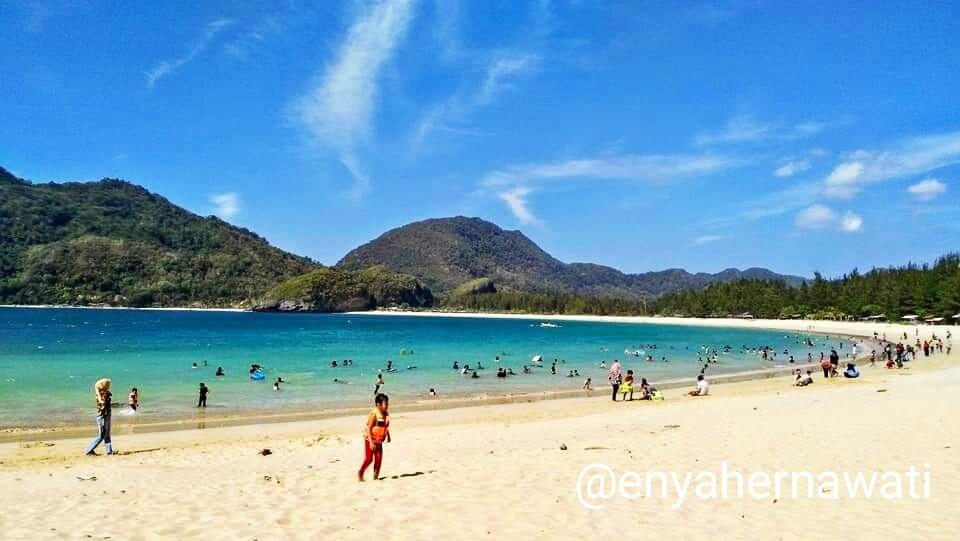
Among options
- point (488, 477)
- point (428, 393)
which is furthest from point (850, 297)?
point (488, 477)

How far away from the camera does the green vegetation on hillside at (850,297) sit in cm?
10594

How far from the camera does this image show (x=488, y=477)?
11594 mm

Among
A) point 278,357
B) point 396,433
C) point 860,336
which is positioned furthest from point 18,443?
point 860,336

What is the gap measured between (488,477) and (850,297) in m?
145

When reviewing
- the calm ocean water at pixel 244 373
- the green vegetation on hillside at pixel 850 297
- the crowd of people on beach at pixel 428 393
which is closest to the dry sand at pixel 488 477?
the crowd of people on beach at pixel 428 393

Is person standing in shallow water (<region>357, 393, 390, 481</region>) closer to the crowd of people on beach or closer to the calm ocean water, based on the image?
the crowd of people on beach

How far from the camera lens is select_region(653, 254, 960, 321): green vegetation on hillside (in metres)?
106

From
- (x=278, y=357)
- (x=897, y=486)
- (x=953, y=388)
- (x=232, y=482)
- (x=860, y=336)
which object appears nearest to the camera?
(x=897, y=486)

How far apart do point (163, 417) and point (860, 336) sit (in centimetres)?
9856

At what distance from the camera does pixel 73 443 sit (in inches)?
758

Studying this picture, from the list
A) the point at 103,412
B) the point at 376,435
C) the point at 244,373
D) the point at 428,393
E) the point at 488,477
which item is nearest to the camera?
the point at 488,477

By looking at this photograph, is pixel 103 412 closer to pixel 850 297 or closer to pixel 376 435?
pixel 376 435

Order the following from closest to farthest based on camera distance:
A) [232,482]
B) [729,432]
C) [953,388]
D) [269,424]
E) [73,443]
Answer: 1. [232,482]
2. [729,432]
3. [73,443]
4. [269,424]
5. [953,388]

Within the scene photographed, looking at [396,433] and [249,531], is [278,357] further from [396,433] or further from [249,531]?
[249,531]
